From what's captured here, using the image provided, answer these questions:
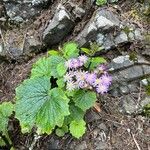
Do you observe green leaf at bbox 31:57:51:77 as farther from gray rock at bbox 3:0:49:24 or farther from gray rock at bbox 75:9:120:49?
gray rock at bbox 3:0:49:24

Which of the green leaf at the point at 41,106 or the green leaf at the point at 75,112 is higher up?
the green leaf at the point at 41,106

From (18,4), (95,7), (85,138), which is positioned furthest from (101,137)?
(18,4)

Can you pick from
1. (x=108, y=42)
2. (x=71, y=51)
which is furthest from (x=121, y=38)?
(x=71, y=51)

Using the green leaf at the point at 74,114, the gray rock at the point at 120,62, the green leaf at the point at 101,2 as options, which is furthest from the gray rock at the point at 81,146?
the green leaf at the point at 101,2

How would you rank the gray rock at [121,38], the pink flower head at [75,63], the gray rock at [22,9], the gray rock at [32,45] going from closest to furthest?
1. the pink flower head at [75,63]
2. the gray rock at [121,38]
3. the gray rock at [32,45]
4. the gray rock at [22,9]

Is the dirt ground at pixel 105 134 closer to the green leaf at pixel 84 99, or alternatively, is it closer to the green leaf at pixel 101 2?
the green leaf at pixel 84 99

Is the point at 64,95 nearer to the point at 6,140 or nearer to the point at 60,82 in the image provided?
the point at 60,82

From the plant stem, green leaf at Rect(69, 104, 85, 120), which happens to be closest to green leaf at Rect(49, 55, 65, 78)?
green leaf at Rect(69, 104, 85, 120)
